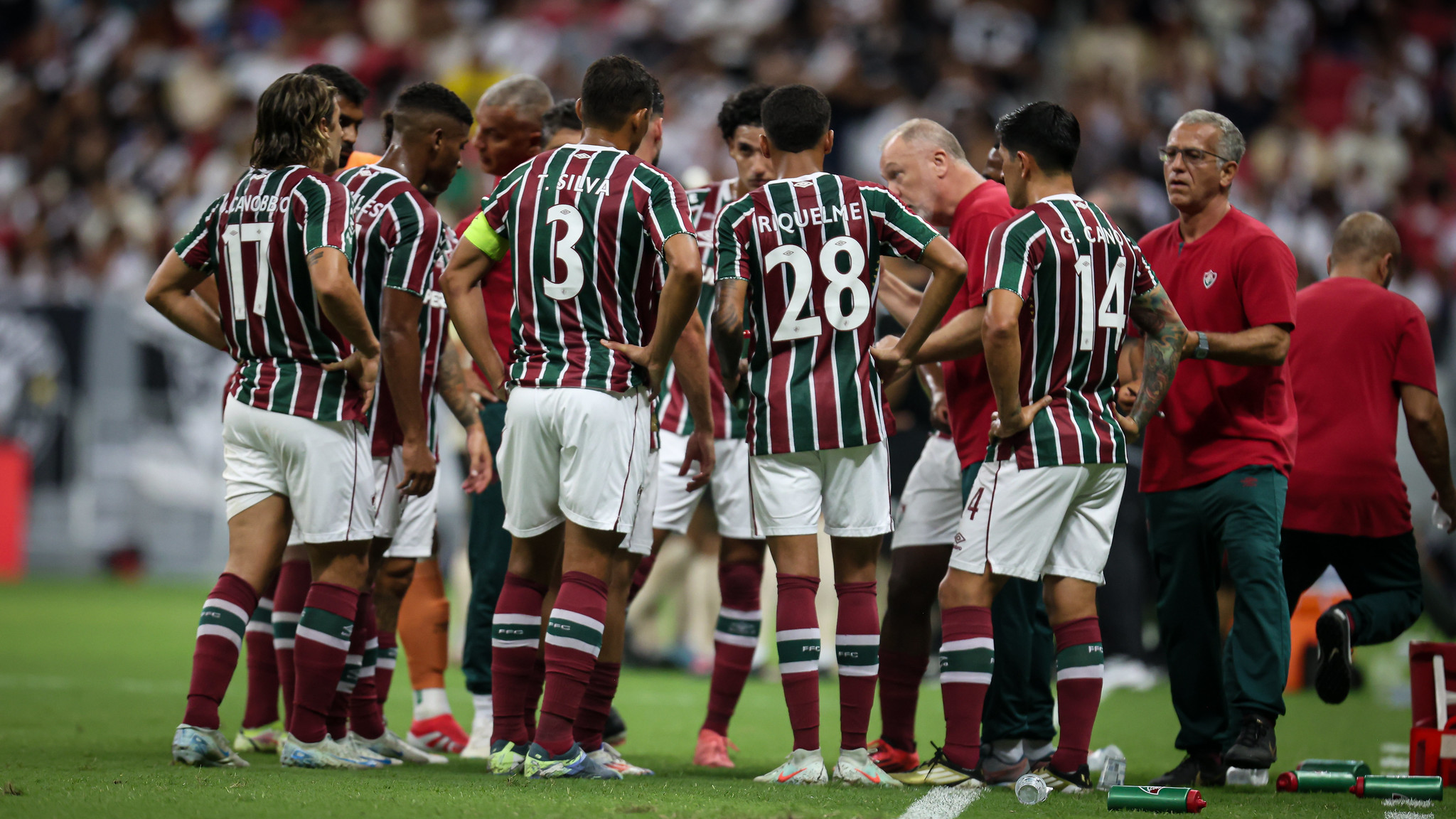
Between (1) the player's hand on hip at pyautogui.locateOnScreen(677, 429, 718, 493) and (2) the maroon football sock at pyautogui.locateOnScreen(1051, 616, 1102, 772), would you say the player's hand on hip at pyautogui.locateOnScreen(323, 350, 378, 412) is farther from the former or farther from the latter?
(2) the maroon football sock at pyautogui.locateOnScreen(1051, 616, 1102, 772)

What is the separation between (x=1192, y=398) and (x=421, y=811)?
3.14 m

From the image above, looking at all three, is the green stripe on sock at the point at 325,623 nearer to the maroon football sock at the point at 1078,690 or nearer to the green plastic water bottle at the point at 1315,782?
the maroon football sock at the point at 1078,690

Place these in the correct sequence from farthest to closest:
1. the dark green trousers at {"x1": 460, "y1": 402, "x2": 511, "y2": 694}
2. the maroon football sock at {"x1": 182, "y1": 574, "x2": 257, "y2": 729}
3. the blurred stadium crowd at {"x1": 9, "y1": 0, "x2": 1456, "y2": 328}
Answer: the blurred stadium crowd at {"x1": 9, "y1": 0, "x2": 1456, "y2": 328} < the dark green trousers at {"x1": 460, "y1": 402, "x2": 511, "y2": 694} < the maroon football sock at {"x1": 182, "y1": 574, "x2": 257, "y2": 729}

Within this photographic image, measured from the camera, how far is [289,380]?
15.4 feet

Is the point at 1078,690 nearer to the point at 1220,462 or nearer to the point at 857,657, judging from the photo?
the point at 857,657

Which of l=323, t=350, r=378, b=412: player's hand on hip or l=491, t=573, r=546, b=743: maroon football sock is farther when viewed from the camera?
l=323, t=350, r=378, b=412: player's hand on hip

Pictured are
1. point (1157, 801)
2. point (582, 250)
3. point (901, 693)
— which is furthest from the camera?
point (901, 693)

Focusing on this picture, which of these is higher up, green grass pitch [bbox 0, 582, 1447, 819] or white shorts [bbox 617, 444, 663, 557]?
white shorts [bbox 617, 444, 663, 557]

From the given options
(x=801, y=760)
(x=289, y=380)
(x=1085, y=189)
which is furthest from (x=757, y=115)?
(x=1085, y=189)

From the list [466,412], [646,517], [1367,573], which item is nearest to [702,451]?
[646,517]

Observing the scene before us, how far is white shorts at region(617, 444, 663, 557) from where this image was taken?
185 inches

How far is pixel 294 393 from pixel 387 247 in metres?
0.66

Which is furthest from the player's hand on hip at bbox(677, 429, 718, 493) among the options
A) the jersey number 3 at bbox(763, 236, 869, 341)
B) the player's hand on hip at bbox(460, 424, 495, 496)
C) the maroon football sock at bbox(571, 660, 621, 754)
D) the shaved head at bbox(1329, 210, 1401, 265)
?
the shaved head at bbox(1329, 210, 1401, 265)

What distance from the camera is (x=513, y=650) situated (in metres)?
4.55
